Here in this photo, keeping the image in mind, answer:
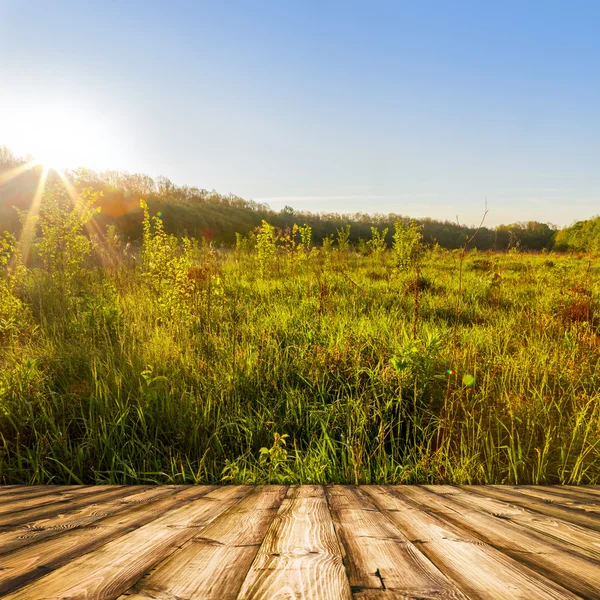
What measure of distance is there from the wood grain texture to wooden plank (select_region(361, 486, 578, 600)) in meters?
0.94

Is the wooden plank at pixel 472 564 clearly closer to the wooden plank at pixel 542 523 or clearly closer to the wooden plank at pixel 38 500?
the wooden plank at pixel 542 523

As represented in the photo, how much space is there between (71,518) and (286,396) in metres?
1.80

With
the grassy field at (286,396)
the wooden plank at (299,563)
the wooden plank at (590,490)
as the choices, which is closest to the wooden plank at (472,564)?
the wooden plank at (299,563)

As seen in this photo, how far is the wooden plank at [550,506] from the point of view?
1.18 meters

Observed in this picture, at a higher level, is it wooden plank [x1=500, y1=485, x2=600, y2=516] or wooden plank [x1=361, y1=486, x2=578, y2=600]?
wooden plank [x1=361, y1=486, x2=578, y2=600]

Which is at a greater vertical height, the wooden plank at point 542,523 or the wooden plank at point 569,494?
the wooden plank at point 542,523

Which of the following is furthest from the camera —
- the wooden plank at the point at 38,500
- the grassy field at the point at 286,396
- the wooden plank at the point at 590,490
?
the grassy field at the point at 286,396

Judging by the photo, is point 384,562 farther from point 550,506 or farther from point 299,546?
point 550,506

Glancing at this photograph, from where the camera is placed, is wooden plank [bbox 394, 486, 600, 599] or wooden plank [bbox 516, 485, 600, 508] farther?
wooden plank [bbox 516, 485, 600, 508]

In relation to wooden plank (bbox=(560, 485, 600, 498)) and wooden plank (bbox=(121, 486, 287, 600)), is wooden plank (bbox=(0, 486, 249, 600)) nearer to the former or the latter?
wooden plank (bbox=(121, 486, 287, 600))

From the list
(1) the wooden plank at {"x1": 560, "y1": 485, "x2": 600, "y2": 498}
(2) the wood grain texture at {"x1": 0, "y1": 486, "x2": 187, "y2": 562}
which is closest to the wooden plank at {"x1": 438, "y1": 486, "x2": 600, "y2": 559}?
(1) the wooden plank at {"x1": 560, "y1": 485, "x2": 600, "y2": 498}

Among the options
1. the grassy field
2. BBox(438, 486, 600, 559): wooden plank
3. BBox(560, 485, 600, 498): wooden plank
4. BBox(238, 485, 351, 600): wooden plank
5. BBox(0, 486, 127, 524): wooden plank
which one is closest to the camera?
BBox(238, 485, 351, 600): wooden plank

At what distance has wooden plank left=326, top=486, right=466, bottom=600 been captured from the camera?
0.68m

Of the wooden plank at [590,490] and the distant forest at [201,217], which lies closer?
the wooden plank at [590,490]
